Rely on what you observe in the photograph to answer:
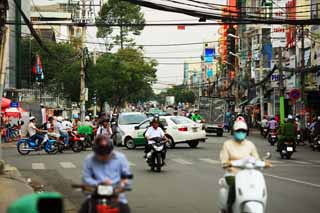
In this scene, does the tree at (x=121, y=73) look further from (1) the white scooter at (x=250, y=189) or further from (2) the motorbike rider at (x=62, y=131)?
(1) the white scooter at (x=250, y=189)

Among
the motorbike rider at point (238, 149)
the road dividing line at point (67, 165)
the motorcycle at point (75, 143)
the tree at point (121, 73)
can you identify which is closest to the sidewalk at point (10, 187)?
the motorbike rider at point (238, 149)

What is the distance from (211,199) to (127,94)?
55.1 m

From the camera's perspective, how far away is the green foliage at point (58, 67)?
2557 inches

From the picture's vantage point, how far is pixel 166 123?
103 feet

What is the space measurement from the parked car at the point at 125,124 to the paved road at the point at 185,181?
5575 mm

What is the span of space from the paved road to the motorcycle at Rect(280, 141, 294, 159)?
1.10 ft

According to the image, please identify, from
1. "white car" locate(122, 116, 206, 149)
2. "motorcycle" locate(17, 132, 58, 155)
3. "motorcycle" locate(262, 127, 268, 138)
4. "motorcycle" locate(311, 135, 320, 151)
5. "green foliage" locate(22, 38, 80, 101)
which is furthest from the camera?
"green foliage" locate(22, 38, 80, 101)

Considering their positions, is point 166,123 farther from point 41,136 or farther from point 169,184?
point 169,184

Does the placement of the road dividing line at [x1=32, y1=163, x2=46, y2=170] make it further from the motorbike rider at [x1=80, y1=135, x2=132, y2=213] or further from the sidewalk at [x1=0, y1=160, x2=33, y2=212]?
the motorbike rider at [x1=80, y1=135, x2=132, y2=213]

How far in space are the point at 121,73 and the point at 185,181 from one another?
155 ft

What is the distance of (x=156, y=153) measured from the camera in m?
19.7

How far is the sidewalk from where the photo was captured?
12500mm

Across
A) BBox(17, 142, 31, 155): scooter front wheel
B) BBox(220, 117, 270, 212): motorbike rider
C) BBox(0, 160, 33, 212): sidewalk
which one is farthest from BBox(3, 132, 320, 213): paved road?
BBox(220, 117, 270, 212): motorbike rider

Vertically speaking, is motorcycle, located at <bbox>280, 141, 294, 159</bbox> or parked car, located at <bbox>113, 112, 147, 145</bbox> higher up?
parked car, located at <bbox>113, 112, 147, 145</bbox>
